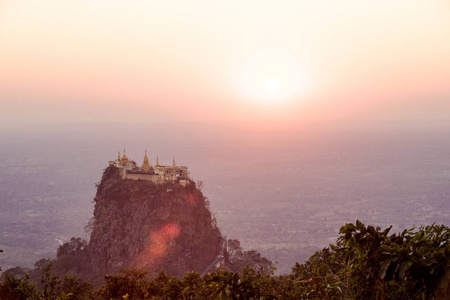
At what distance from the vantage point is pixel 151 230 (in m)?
44.6

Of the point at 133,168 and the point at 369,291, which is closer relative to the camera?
the point at 369,291

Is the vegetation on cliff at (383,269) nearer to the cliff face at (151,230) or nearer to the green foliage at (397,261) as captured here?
the green foliage at (397,261)

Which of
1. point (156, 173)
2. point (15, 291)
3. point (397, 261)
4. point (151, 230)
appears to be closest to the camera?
point (397, 261)

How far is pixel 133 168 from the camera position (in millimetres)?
49219

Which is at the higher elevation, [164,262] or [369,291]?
[369,291]

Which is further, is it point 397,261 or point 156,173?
point 156,173

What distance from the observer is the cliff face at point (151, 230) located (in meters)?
43.8

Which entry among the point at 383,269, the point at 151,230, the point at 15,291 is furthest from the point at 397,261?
the point at 151,230

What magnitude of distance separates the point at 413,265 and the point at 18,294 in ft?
51.0

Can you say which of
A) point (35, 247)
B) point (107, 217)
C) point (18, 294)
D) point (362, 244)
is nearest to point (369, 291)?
point (362, 244)

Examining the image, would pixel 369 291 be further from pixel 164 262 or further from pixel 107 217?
pixel 107 217

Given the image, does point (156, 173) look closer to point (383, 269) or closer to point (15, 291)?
point (15, 291)

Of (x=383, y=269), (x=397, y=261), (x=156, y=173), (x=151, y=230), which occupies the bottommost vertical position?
(x=151, y=230)

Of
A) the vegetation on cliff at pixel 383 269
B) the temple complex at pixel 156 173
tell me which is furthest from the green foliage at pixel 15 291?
the temple complex at pixel 156 173
